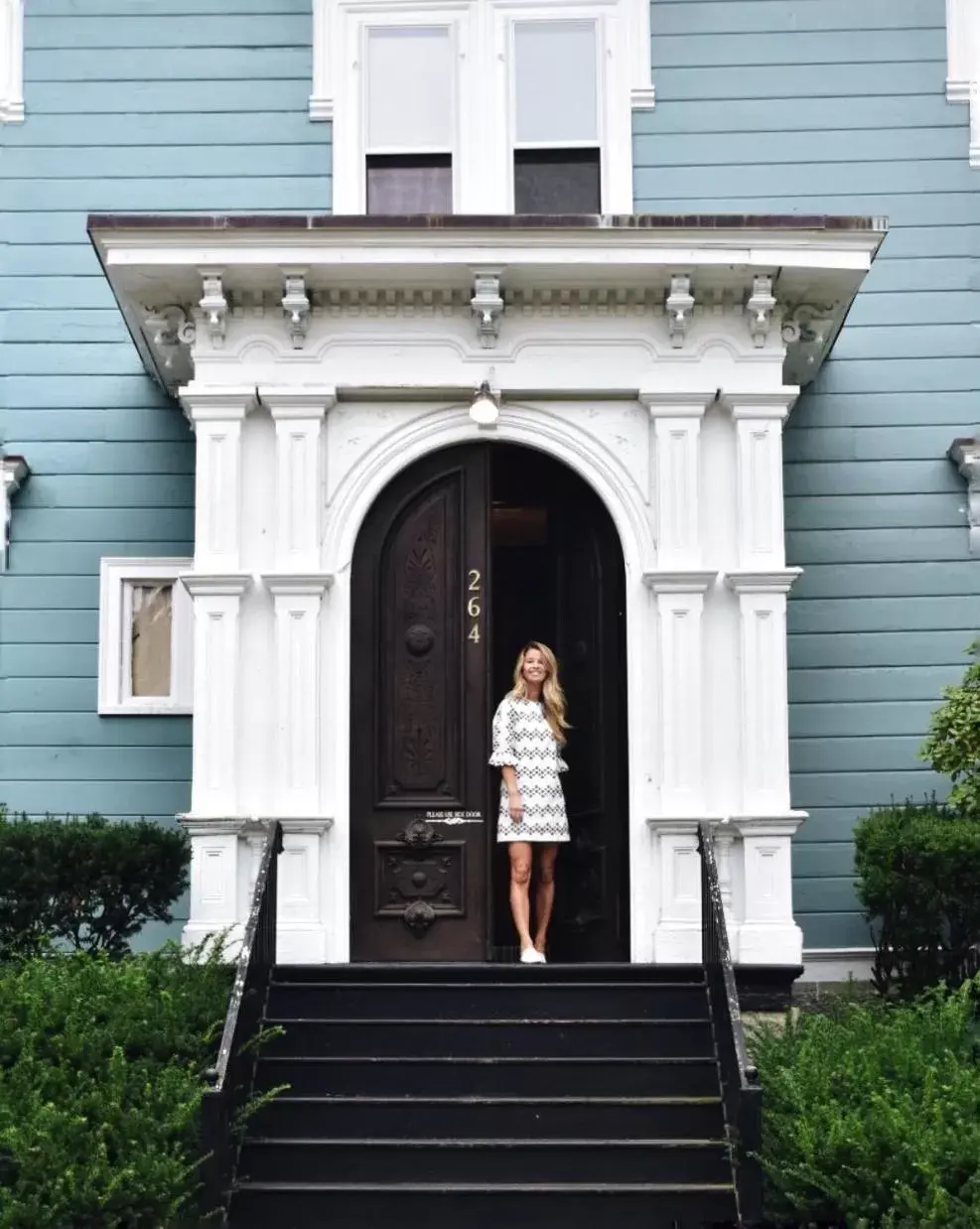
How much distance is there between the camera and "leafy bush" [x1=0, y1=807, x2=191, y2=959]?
982cm

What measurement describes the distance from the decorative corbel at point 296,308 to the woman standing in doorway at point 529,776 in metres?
2.19

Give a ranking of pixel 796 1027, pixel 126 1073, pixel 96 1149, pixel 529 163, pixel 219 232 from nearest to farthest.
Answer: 1. pixel 96 1149
2. pixel 126 1073
3. pixel 796 1027
4. pixel 219 232
5. pixel 529 163

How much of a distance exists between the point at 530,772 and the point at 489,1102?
85.8 inches

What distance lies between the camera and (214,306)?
10180 millimetres

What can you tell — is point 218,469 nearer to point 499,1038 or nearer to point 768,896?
point 499,1038

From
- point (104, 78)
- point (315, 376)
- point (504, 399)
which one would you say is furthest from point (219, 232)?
point (104, 78)

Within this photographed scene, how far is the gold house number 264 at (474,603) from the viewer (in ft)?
34.0

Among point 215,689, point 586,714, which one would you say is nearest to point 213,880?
point 215,689

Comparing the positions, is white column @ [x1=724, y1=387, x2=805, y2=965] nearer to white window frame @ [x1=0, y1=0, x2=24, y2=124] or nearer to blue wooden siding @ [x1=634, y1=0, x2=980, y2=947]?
blue wooden siding @ [x1=634, y1=0, x2=980, y2=947]

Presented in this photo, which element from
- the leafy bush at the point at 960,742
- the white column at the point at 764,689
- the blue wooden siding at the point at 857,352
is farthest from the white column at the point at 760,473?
the blue wooden siding at the point at 857,352

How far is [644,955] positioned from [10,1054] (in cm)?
343

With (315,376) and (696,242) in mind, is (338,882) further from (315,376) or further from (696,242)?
(696,242)

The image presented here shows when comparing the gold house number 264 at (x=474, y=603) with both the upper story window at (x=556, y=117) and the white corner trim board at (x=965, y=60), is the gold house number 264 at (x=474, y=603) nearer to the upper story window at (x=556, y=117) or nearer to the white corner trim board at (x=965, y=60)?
the upper story window at (x=556, y=117)

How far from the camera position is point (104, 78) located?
41.8ft
